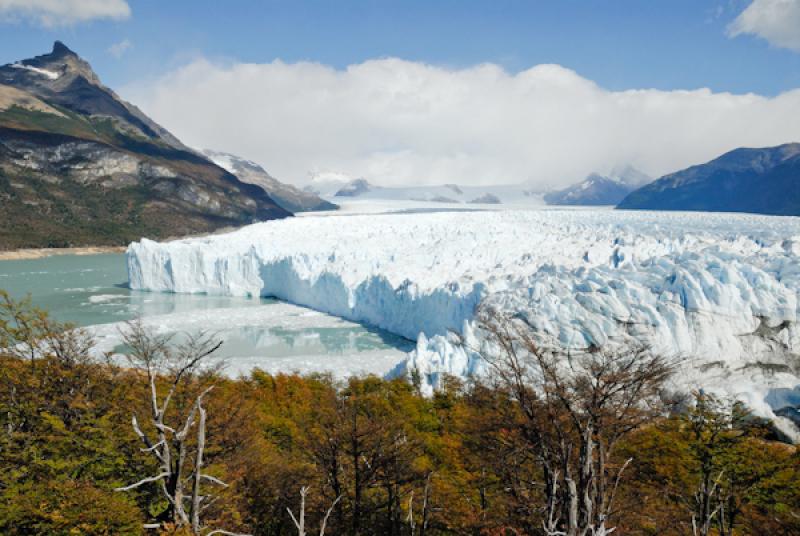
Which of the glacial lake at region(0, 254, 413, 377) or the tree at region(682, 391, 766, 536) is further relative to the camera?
the glacial lake at region(0, 254, 413, 377)

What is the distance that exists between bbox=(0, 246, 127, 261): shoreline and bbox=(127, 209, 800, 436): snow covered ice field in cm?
3855

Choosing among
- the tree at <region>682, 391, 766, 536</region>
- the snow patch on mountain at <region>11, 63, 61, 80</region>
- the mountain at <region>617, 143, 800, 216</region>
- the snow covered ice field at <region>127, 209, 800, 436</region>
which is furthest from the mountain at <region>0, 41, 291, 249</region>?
the mountain at <region>617, 143, 800, 216</region>

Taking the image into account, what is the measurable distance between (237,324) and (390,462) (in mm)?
23420

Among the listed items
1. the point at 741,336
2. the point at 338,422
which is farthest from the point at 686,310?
the point at 338,422

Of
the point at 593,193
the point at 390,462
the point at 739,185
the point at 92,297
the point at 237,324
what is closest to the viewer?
the point at 390,462

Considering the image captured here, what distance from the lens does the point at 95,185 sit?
105 meters

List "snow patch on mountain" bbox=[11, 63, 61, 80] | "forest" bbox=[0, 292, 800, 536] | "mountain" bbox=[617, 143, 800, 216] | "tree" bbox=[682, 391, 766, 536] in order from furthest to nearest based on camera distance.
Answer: "snow patch on mountain" bbox=[11, 63, 61, 80]
"mountain" bbox=[617, 143, 800, 216]
"tree" bbox=[682, 391, 766, 536]
"forest" bbox=[0, 292, 800, 536]

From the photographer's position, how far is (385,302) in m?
30.9

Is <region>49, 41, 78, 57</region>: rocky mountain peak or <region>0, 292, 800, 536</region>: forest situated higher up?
<region>49, 41, 78, 57</region>: rocky mountain peak

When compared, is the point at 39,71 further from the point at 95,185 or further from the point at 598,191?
the point at 598,191

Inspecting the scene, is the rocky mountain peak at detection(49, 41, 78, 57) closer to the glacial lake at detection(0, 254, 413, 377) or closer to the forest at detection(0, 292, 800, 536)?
the glacial lake at detection(0, 254, 413, 377)

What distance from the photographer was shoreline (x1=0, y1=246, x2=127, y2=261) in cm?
6894

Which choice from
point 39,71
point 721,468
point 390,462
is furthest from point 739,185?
point 39,71

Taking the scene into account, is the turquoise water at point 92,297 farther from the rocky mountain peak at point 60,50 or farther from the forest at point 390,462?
the rocky mountain peak at point 60,50
